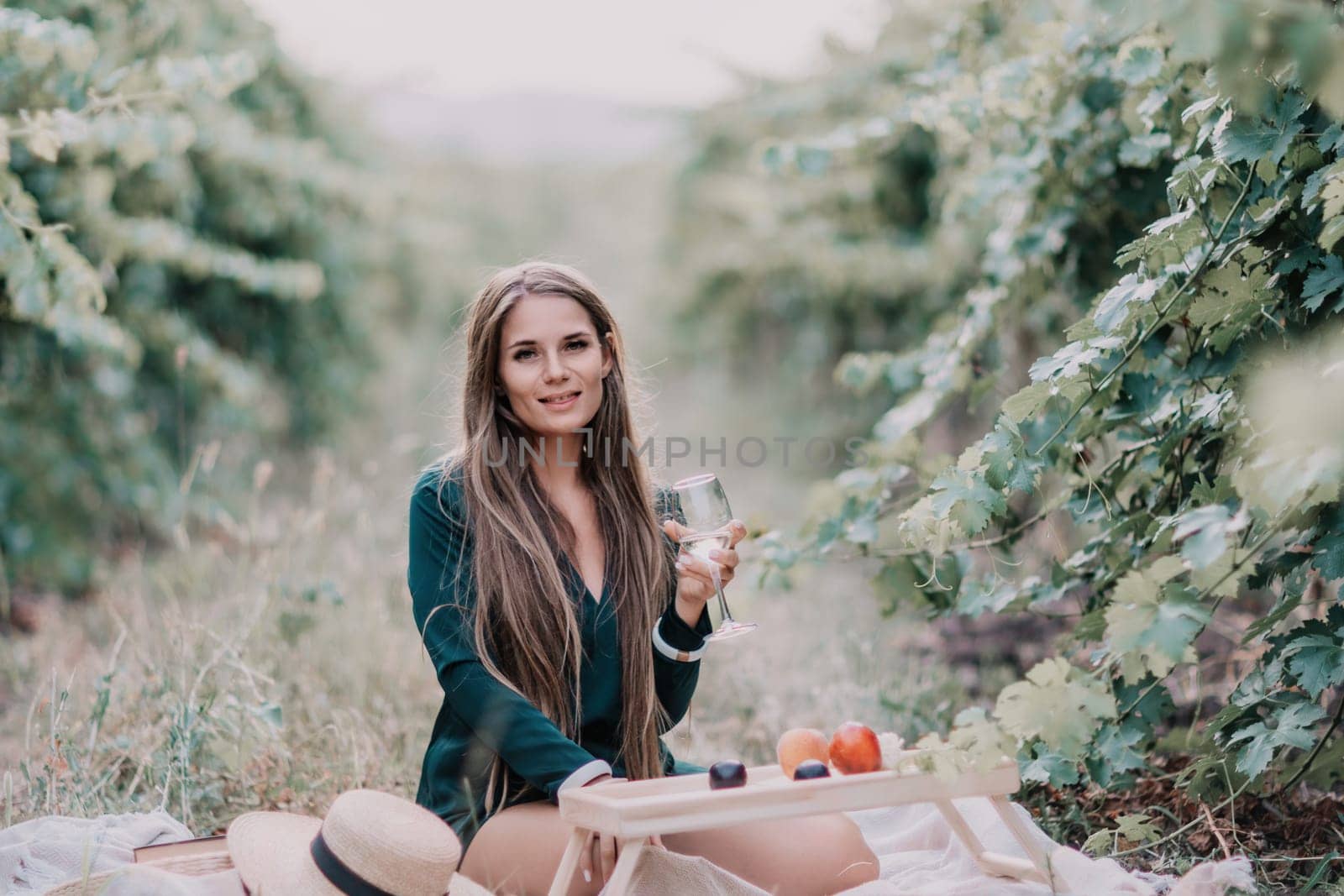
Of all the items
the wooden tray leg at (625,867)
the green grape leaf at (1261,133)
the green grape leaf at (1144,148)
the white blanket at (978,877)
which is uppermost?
the green grape leaf at (1144,148)

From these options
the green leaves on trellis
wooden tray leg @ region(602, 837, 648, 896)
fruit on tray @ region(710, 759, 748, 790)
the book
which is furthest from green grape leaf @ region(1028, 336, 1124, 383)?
the book

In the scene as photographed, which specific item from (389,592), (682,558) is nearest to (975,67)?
(682,558)

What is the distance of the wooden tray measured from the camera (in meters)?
2.18

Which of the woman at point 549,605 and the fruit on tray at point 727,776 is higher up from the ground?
the woman at point 549,605

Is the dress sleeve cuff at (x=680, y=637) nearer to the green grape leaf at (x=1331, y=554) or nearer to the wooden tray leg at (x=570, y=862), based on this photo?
the wooden tray leg at (x=570, y=862)

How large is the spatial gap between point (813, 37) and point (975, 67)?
18.1 ft

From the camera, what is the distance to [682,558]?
265 centimetres

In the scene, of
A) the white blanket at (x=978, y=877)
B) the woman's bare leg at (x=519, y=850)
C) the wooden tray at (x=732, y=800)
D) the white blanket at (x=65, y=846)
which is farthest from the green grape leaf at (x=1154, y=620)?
the white blanket at (x=65, y=846)

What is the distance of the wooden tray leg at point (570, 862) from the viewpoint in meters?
2.33

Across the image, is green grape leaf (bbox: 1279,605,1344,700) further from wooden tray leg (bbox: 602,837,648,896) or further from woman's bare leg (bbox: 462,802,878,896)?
wooden tray leg (bbox: 602,837,648,896)

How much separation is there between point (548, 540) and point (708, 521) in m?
0.65

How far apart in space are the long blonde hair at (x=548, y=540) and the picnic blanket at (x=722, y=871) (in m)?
0.40

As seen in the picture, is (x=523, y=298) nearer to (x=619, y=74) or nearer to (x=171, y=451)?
(x=171, y=451)

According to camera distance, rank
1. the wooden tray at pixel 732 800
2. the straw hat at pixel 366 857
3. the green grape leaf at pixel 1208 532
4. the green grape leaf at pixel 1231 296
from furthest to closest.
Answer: the green grape leaf at pixel 1231 296 → the straw hat at pixel 366 857 → the wooden tray at pixel 732 800 → the green grape leaf at pixel 1208 532
